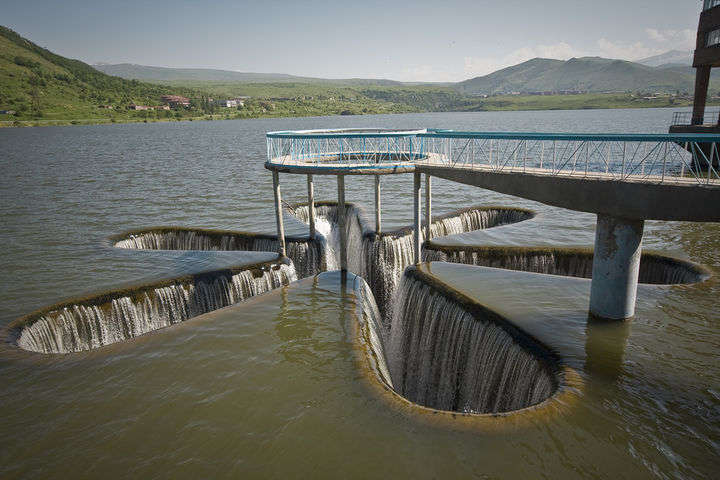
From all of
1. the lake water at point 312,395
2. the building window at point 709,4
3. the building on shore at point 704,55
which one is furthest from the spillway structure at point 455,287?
the building window at point 709,4

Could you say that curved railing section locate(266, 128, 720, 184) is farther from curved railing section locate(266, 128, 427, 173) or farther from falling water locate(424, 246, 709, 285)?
falling water locate(424, 246, 709, 285)

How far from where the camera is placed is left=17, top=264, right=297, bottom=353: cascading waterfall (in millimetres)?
17172

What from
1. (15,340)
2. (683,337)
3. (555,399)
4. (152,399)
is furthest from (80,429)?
(683,337)

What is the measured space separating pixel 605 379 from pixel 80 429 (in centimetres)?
1425

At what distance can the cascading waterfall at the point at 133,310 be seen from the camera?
1717 cm

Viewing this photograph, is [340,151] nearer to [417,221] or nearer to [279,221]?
[279,221]

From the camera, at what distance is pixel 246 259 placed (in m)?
25.7

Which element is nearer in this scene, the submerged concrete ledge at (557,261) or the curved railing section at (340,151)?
the submerged concrete ledge at (557,261)

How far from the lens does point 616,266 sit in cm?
1564

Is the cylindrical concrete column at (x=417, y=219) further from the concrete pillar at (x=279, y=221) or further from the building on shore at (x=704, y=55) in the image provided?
the building on shore at (x=704, y=55)

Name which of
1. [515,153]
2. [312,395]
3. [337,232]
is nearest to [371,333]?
[312,395]

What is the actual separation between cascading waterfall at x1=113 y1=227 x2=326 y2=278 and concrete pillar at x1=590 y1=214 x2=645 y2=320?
15.9 m

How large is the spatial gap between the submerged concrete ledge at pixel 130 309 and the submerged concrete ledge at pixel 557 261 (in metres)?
9.90

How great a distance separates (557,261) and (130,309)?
2019 cm
